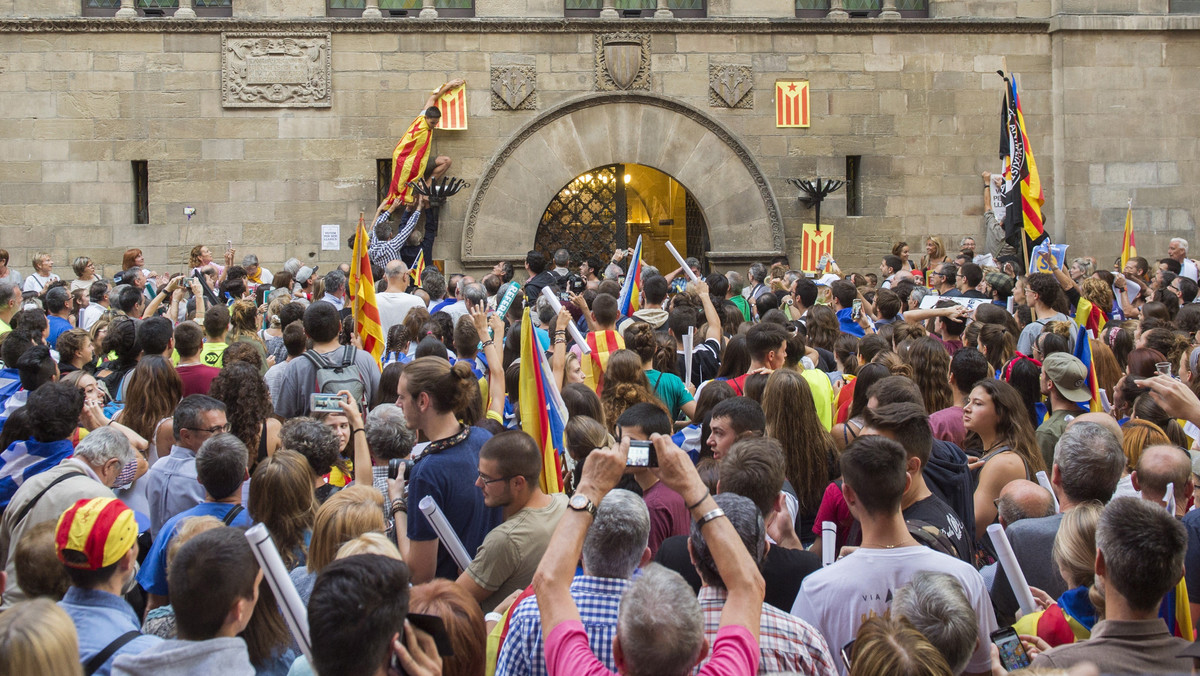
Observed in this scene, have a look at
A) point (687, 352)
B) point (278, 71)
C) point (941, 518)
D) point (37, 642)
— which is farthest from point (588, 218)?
point (37, 642)

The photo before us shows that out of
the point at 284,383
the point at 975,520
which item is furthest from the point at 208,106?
the point at 975,520

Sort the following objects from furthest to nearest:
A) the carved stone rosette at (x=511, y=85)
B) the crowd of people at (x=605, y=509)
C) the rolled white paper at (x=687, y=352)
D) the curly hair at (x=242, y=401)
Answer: the carved stone rosette at (x=511, y=85)
the rolled white paper at (x=687, y=352)
the curly hair at (x=242, y=401)
the crowd of people at (x=605, y=509)

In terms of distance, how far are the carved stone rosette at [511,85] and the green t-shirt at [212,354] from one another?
27.0 feet

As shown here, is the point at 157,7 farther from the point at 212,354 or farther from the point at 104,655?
the point at 104,655

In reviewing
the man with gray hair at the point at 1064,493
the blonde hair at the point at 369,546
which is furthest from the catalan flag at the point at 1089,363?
the blonde hair at the point at 369,546

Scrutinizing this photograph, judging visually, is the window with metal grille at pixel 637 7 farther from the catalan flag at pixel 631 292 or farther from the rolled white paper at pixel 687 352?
the rolled white paper at pixel 687 352

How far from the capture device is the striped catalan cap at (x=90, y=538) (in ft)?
10.5

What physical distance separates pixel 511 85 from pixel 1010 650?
41.9ft

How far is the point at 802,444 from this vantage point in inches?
202

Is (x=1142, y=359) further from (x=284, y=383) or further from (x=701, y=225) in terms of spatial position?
(x=701, y=225)

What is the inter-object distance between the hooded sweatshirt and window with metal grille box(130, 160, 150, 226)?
13000 mm

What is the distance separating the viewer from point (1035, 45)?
51.1ft

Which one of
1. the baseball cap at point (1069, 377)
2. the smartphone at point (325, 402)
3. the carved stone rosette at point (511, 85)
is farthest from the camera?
the carved stone rosette at point (511, 85)

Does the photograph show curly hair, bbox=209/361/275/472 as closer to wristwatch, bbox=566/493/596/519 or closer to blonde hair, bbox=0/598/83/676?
blonde hair, bbox=0/598/83/676
